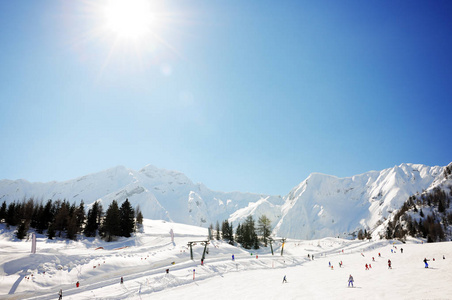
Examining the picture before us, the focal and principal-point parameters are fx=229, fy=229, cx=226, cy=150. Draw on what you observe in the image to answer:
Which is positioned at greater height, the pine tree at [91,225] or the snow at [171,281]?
the pine tree at [91,225]

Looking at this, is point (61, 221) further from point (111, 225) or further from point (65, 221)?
point (111, 225)

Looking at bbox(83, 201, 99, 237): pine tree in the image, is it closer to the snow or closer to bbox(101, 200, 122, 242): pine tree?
bbox(101, 200, 122, 242): pine tree

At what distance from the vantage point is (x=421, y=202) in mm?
151875

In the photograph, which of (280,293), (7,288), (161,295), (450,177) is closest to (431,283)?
(280,293)

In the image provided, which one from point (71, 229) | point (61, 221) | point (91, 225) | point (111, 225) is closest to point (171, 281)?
point (71, 229)

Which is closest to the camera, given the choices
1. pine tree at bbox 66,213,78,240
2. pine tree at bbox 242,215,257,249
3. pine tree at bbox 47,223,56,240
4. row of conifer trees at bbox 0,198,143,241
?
pine tree at bbox 47,223,56,240

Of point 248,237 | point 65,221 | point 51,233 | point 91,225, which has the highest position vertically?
point 65,221

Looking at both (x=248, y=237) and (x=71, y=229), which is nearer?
(x=71, y=229)

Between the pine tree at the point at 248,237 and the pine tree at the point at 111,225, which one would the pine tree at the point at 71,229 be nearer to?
the pine tree at the point at 111,225

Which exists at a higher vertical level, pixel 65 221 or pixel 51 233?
pixel 65 221

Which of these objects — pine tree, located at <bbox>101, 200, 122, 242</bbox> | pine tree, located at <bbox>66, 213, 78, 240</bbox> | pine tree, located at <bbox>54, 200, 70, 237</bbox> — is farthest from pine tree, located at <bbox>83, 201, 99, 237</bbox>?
pine tree, located at <bbox>54, 200, 70, 237</bbox>

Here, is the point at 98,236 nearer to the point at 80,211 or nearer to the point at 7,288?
the point at 80,211

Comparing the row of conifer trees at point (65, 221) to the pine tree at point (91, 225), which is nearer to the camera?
the row of conifer trees at point (65, 221)

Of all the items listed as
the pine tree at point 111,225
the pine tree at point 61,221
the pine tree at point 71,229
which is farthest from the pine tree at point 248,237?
the pine tree at point 61,221
